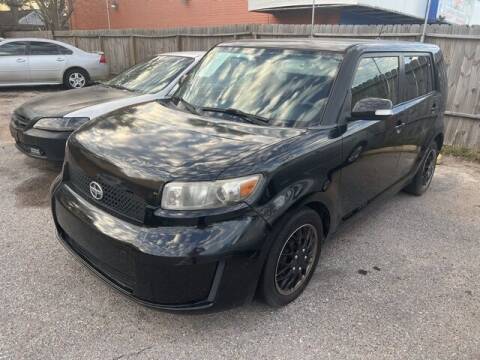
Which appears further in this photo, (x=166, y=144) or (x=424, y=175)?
(x=424, y=175)

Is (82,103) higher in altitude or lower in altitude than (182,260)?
higher

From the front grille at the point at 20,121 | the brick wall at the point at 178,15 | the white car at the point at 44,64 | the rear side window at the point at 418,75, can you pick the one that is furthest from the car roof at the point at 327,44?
the brick wall at the point at 178,15

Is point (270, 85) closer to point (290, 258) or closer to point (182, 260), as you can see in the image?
point (290, 258)

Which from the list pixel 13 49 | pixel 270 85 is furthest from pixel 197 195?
pixel 13 49

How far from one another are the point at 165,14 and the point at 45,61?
1057cm

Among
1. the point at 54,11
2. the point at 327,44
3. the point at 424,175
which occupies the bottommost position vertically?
the point at 424,175

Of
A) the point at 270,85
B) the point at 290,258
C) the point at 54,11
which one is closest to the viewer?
the point at 290,258

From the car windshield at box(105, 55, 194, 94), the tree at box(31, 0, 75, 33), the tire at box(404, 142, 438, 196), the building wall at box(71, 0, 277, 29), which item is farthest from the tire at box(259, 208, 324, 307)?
the tree at box(31, 0, 75, 33)

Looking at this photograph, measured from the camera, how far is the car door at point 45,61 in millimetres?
11217

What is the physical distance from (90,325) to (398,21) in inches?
658

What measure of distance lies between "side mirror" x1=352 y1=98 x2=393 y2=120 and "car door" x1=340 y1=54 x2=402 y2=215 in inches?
3.7

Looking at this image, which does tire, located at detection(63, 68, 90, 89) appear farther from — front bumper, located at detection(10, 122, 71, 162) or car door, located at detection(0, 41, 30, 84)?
front bumper, located at detection(10, 122, 71, 162)

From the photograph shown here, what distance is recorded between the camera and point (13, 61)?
11.1 meters

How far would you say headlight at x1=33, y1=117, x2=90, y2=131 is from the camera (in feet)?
15.3
